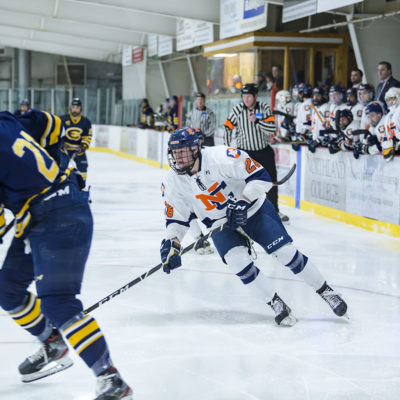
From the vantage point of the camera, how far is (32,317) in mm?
2541

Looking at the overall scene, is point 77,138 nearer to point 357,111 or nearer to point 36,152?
point 357,111

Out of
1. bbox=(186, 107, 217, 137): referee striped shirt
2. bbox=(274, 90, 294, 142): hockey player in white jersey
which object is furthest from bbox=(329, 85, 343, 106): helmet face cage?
bbox=(186, 107, 217, 137): referee striped shirt

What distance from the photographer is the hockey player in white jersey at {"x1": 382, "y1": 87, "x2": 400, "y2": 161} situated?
18.9 ft

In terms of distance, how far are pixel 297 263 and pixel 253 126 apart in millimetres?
2834

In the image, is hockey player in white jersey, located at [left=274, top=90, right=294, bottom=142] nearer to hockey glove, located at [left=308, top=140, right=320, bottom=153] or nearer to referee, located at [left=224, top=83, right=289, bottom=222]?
hockey glove, located at [left=308, top=140, right=320, bottom=153]

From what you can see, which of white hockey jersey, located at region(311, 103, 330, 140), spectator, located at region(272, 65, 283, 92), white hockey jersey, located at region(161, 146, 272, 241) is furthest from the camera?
spectator, located at region(272, 65, 283, 92)

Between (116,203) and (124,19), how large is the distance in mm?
7339

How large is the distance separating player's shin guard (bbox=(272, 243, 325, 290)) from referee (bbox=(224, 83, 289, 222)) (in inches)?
104

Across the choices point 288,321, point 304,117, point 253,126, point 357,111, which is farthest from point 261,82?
point 288,321

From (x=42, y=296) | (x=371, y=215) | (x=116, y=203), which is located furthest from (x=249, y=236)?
(x=116, y=203)

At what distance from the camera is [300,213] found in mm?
7305

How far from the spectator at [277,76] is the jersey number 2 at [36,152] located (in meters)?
7.94

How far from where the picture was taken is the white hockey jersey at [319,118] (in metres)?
7.33

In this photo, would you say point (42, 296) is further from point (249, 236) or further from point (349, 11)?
point (349, 11)
